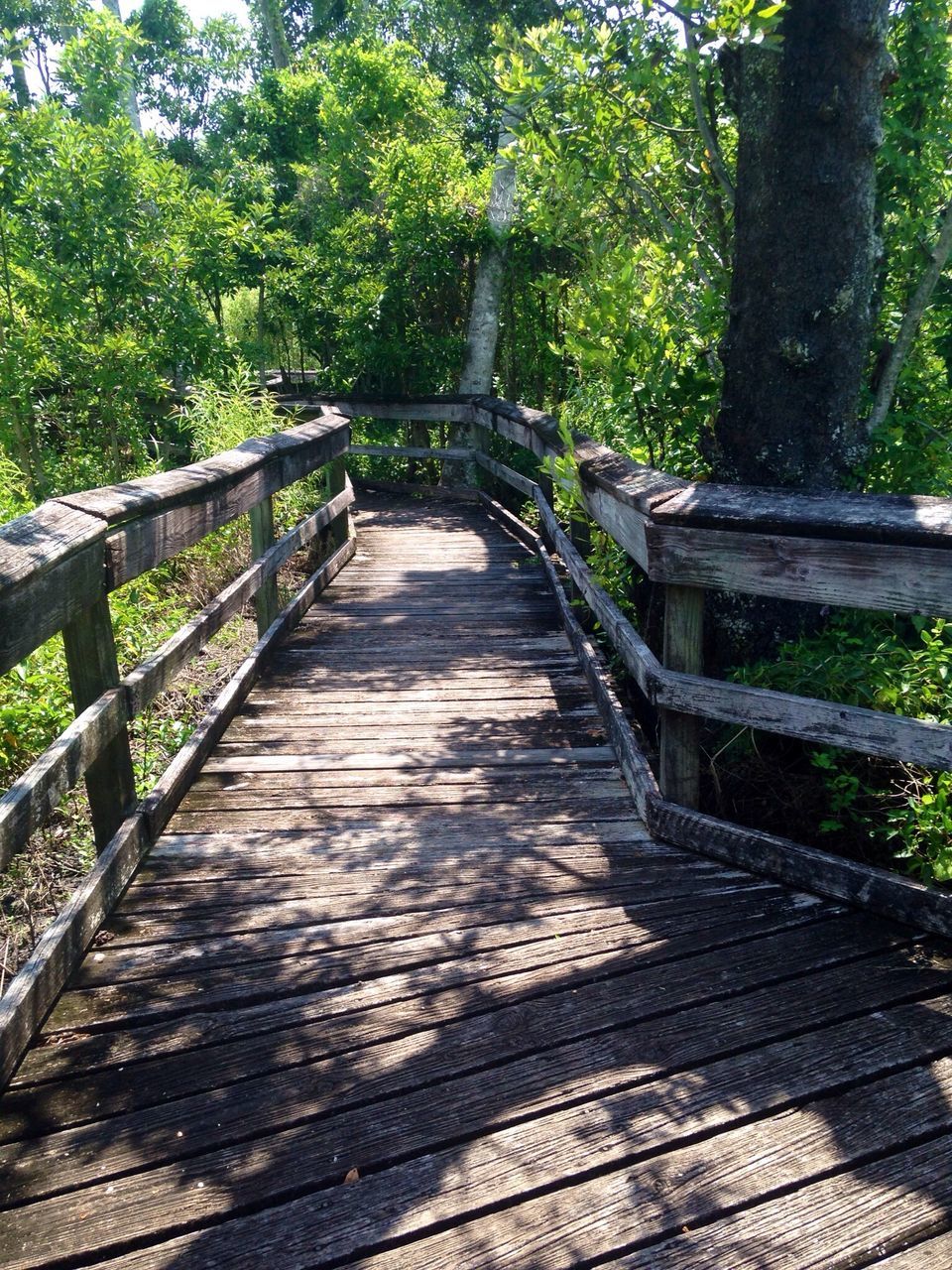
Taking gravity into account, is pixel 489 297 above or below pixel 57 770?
above

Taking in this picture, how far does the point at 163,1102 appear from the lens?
2.18 metres

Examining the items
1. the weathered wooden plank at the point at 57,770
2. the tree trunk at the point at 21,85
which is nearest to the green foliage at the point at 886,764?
the weathered wooden plank at the point at 57,770

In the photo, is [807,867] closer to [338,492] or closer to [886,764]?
[886,764]

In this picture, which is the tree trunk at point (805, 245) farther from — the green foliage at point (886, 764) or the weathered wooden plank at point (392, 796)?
the weathered wooden plank at point (392, 796)

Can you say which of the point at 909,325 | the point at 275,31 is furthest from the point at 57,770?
the point at 275,31

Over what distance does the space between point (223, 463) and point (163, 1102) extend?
278 cm

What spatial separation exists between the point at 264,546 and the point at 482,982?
10.4ft

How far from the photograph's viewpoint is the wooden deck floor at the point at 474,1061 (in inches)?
73.0

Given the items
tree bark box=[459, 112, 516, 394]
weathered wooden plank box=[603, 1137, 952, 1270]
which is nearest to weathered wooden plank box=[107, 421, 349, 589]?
weathered wooden plank box=[603, 1137, 952, 1270]

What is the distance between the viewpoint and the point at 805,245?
354 centimetres

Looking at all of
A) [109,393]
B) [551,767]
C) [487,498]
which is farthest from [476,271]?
[551,767]

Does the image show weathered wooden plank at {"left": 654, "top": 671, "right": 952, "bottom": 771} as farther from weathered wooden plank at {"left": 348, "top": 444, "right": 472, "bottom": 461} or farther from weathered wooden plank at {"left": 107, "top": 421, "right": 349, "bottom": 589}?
weathered wooden plank at {"left": 348, "top": 444, "right": 472, "bottom": 461}

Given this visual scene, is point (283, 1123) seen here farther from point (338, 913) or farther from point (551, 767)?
point (551, 767)

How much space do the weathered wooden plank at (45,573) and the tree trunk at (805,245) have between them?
2.35 m
